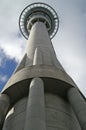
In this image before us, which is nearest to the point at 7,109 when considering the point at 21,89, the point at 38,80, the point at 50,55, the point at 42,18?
the point at 21,89

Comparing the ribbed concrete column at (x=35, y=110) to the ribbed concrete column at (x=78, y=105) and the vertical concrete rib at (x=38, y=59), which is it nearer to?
the ribbed concrete column at (x=78, y=105)

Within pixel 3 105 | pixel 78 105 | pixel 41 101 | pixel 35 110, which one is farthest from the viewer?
pixel 3 105

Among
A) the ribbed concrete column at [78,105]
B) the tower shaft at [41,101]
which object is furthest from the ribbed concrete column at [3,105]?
the ribbed concrete column at [78,105]

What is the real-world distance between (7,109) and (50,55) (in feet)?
34.9

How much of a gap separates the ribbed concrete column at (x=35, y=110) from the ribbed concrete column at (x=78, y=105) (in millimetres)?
2985

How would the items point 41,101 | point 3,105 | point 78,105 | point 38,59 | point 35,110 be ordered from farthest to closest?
point 38,59 < point 3,105 < point 78,105 < point 41,101 < point 35,110

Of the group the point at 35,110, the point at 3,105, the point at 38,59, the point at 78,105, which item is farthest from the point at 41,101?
the point at 38,59

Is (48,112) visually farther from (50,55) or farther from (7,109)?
(50,55)

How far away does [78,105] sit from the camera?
1933 cm

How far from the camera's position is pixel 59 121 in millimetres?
19219

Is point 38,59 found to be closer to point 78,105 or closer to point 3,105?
point 3,105

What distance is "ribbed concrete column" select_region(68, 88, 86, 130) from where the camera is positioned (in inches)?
697

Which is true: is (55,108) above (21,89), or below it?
below

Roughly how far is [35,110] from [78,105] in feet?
14.1
